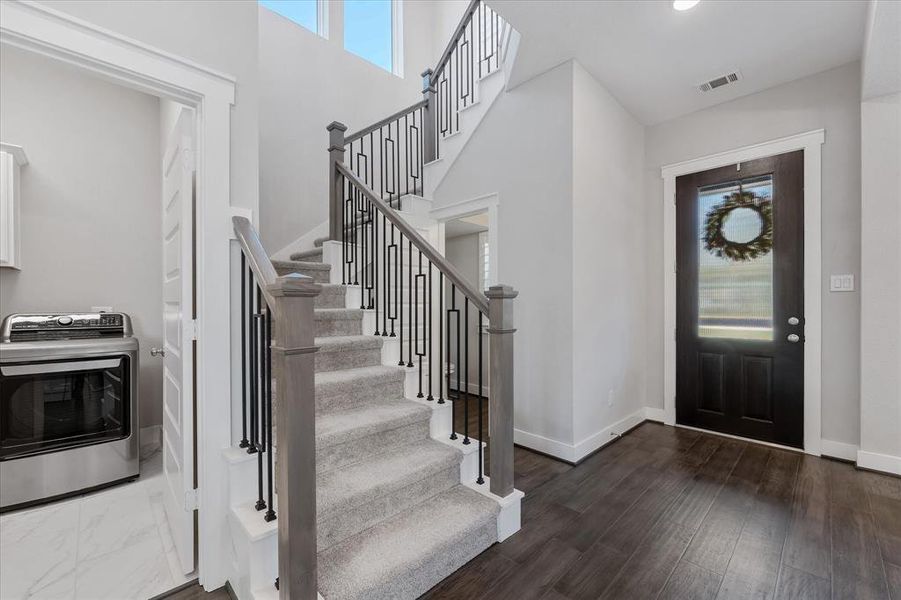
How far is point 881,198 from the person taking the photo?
2586 millimetres

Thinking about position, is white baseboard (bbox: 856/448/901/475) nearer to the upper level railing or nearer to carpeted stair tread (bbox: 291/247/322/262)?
the upper level railing

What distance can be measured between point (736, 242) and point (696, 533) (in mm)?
2390

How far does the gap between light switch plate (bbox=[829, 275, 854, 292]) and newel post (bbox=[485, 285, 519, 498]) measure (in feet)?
8.54

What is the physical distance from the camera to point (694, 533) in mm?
1969

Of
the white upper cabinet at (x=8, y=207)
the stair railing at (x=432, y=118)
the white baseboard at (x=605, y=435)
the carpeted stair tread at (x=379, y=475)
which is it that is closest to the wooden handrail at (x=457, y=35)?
the stair railing at (x=432, y=118)

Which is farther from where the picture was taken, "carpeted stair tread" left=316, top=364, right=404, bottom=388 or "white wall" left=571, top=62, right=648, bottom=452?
"white wall" left=571, top=62, right=648, bottom=452

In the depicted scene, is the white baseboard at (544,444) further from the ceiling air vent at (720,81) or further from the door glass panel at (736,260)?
the ceiling air vent at (720,81)

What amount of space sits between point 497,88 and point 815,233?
2693 millimetres

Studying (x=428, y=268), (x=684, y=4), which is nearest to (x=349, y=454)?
(x=428, y=268)

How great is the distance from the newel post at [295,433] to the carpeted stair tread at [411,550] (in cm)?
21

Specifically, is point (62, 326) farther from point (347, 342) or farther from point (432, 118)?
point (432, 118)

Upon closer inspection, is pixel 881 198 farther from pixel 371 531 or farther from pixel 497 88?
pixel 371 531

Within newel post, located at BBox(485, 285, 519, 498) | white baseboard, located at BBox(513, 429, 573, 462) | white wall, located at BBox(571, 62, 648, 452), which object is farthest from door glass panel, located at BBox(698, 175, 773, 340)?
newel post, located at BBox(485, 285, 519, 498)

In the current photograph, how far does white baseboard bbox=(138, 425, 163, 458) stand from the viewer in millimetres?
3137
